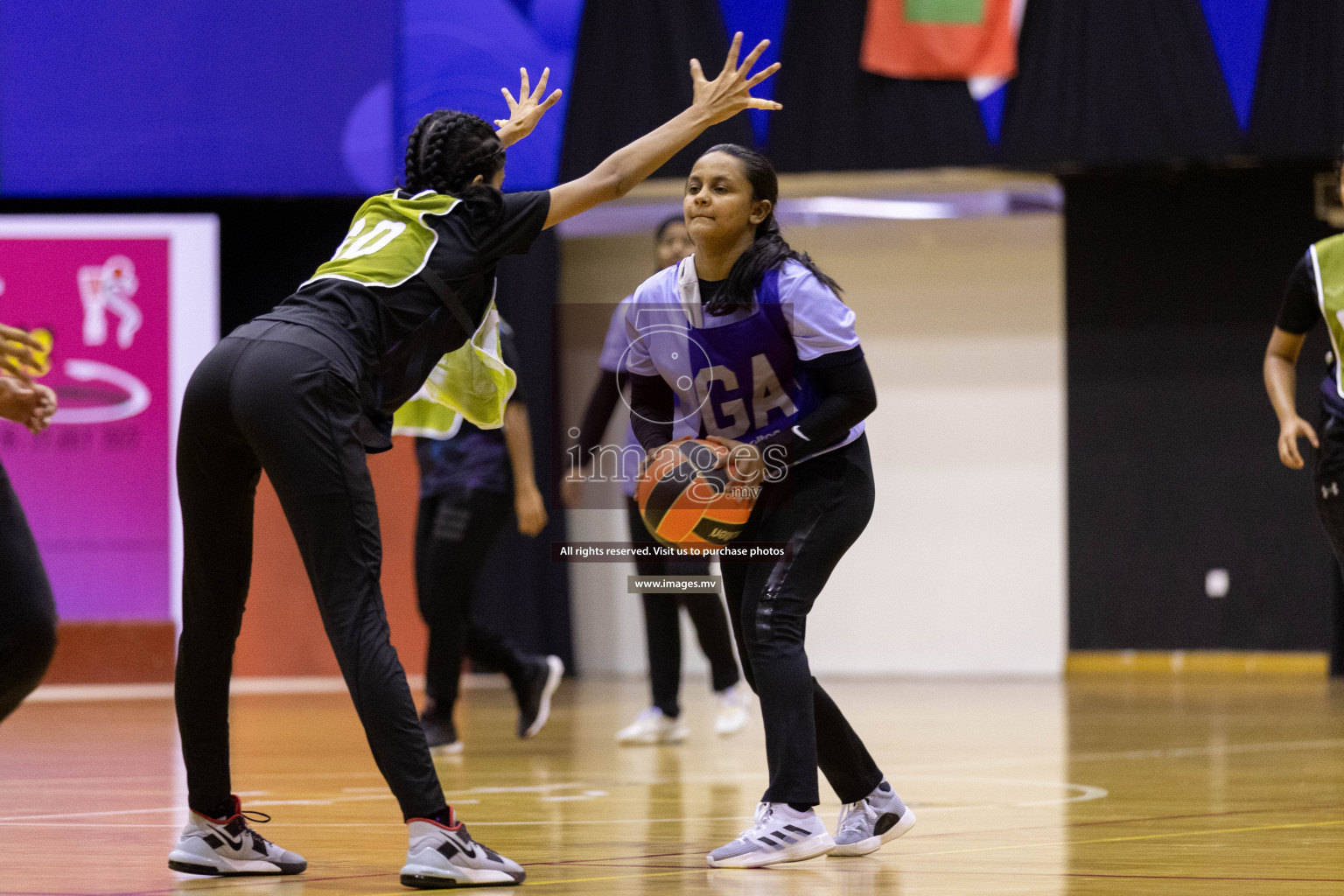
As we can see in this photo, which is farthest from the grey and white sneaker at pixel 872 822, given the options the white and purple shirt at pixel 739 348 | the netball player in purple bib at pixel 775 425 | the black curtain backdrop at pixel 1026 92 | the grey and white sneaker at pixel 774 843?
the black curtain backdrop at pixel 1026 92

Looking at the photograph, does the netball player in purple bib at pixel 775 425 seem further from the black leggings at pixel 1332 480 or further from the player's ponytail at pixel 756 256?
the black leggings at pixel 1332 480

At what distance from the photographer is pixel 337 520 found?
3.47m

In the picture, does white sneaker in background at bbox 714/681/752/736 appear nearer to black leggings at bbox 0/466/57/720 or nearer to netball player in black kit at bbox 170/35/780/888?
netball player in black kit at bbox 170/35/780/888

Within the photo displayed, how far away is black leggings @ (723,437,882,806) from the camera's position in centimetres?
385

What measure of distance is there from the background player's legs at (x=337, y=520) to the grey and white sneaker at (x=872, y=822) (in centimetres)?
114

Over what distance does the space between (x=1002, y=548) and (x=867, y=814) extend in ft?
23.5

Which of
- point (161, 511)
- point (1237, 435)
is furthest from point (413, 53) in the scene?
point (1237, 435)

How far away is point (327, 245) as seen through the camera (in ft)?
35.4

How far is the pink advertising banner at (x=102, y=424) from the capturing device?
31.1 feet

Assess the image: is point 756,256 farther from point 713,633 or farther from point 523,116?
point 713,633

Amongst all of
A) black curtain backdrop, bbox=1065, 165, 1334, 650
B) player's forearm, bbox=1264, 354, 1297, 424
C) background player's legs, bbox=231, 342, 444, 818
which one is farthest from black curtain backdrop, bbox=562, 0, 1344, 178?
background player's legs, bbox=231, 342, 444, 818

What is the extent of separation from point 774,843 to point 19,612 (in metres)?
1.74

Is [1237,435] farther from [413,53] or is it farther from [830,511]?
[830,511]

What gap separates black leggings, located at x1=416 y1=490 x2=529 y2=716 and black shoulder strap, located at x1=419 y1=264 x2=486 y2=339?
10.7 ft
